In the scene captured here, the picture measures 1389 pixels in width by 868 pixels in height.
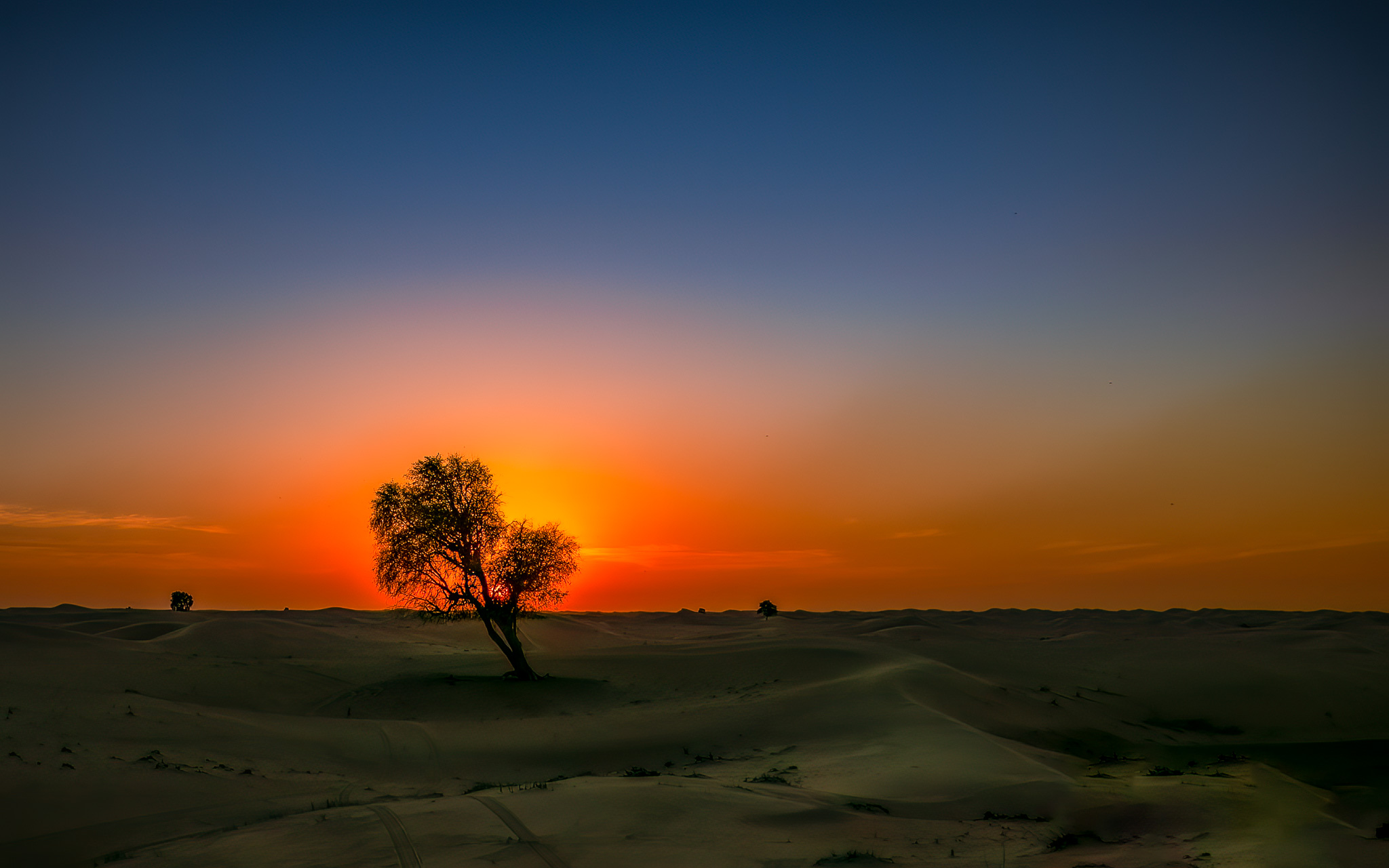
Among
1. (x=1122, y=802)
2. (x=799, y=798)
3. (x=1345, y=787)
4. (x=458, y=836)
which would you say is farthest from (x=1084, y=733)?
(x=458, y=836)

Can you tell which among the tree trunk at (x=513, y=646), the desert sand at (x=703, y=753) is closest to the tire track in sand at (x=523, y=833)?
the desert sand at (x=703, y=753)

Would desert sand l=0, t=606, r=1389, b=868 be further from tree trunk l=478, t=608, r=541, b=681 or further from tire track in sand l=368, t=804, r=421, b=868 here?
tree trunk l=478, t=608, r=541, b=681

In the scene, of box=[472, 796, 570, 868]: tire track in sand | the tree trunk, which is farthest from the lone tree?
box=[472, 796, 570, 868]: tire track in sand

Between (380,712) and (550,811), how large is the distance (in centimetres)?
1568

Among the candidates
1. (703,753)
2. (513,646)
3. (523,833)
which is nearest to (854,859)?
(523,833)

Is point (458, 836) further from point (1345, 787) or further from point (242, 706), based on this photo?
point (242, 706)

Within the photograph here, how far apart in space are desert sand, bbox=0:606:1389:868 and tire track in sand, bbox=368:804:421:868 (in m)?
0.05

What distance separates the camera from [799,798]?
12.1 m

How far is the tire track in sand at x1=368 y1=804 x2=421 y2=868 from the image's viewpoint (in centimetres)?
878

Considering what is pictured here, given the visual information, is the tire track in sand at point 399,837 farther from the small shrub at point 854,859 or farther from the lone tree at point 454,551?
the lone tree at point 454,551

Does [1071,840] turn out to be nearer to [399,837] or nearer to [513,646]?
[399,837]

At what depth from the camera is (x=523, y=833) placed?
976cm

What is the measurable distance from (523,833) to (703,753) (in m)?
8.43

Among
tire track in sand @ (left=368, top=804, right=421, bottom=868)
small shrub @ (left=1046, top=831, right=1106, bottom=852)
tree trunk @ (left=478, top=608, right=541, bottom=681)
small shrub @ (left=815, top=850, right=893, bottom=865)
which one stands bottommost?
small shrub @ (left=1046, top=831, right=1106, bottom=852)
